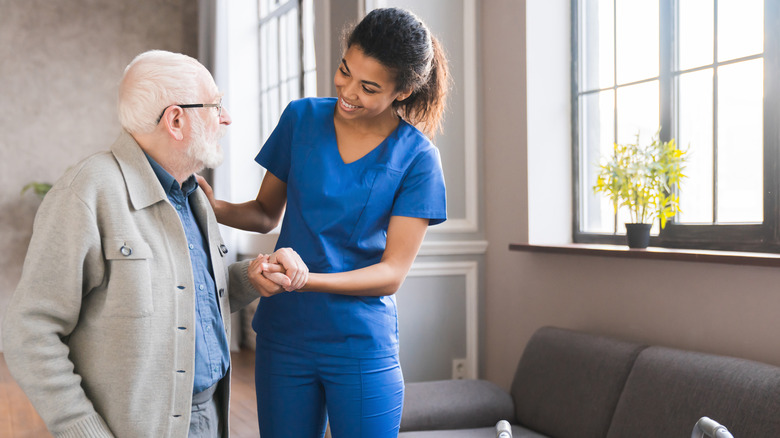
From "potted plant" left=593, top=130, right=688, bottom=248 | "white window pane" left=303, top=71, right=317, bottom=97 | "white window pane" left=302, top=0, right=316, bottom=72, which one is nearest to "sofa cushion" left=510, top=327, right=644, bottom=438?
"potted plant" left=593, top=130, right=688, bottom=248

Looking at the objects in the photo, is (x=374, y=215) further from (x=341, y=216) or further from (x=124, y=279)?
(x=124, y=279)

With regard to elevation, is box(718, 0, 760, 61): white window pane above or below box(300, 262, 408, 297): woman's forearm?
above

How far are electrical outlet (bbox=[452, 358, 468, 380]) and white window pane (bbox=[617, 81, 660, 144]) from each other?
4.22ft

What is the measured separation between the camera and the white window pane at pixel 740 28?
7.67 feet

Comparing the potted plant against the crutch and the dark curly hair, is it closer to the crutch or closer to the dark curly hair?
the dark curly hair

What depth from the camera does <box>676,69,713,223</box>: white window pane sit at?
2.53 metres

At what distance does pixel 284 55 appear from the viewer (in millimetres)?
5816

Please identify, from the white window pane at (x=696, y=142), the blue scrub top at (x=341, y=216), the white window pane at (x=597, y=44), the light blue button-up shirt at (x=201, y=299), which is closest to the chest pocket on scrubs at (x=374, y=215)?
the blue scrub top at (x=341, y=216)

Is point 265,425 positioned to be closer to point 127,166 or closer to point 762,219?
point 127,166

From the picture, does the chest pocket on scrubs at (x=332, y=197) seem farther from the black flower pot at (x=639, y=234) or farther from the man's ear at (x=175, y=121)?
the black flower pot at (x=639, y=234)

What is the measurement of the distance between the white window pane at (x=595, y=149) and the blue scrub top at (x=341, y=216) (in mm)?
1490

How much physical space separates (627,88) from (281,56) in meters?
3.63

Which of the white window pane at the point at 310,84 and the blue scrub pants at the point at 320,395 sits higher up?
the white window pane at the point at 310,84

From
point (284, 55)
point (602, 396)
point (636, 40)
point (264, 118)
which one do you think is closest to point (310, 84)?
point (284, 55)
